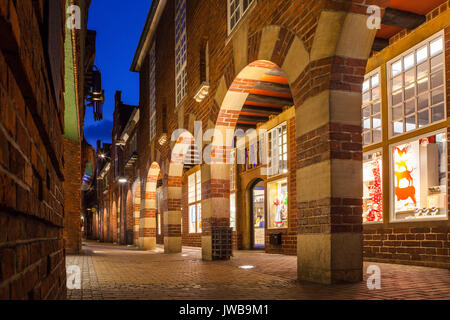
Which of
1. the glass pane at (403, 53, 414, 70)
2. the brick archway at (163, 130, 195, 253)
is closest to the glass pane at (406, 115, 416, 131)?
the glass pane at (403, 53, 414, 70)

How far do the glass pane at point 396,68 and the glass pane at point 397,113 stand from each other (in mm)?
695

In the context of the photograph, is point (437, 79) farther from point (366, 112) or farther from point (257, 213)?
point (257, 213)

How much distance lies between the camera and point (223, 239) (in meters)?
10.2

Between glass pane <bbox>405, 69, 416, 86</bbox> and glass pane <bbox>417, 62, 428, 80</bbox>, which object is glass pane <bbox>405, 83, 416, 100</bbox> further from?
glass pane <bbox>417, 62, 428, 80</bbox>

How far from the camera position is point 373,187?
9.11m

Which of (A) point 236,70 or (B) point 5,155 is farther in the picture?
(A) point 236,70

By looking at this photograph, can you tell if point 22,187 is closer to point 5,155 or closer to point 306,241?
point 5,155

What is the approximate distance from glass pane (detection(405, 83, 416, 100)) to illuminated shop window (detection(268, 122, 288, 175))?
15.9 feet

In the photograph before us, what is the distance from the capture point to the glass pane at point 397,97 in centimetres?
848

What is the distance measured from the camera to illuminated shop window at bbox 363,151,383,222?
8.88m

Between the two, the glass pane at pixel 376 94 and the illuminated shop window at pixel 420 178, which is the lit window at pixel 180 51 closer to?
the glass pane at pixel 376 94

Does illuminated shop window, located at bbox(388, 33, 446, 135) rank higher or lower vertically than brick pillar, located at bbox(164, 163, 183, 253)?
higher
